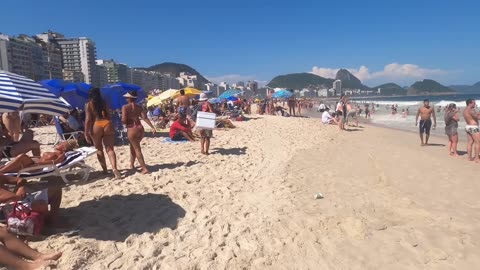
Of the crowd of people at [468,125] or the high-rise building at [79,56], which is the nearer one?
the crowd of people at [468,125]

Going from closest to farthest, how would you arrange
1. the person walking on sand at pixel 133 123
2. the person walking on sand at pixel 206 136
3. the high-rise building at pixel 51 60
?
the person walking on sand at pixel 133 123
the person walking on sand at pixel 206 136
the high-rise building at pixel 51 60

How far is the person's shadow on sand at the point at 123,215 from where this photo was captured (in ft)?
11.8

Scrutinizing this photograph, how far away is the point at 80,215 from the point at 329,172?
4.38 meters

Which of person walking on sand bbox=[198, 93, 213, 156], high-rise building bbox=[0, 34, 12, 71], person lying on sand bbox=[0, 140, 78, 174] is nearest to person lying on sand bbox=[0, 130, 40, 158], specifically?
person lying on sand bbox=[0, 140, 78, 174]

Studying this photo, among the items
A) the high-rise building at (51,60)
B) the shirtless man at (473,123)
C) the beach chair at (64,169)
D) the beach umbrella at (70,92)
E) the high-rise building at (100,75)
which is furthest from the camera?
the high-rise building at (100,75)

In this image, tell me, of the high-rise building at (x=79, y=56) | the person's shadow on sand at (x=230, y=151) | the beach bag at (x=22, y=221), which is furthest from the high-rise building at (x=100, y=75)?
the beach bag at (x=22, y=221)

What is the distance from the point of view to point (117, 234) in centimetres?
353

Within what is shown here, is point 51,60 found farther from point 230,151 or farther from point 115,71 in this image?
point 230,151

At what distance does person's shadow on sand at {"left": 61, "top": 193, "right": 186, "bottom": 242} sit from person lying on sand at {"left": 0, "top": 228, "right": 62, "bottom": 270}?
54 centimetres

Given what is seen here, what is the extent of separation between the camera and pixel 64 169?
4.85 m

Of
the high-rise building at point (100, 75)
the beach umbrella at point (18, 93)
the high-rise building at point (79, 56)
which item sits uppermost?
the high-rise building at point (79, 56)

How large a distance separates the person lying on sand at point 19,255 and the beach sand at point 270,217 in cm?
13

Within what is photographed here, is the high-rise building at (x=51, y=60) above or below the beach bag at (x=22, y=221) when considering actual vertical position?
above

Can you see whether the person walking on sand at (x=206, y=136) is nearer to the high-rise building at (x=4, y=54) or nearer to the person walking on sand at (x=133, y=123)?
the person walking on sand at (x=133, y=123)
